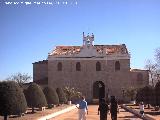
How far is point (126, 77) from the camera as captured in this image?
64.9 meters

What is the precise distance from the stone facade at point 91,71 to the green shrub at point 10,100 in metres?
41.0

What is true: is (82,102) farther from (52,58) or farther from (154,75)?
(154,75)

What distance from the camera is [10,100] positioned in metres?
22.5

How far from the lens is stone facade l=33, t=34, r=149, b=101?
64750 mm

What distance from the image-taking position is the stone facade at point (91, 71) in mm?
64750

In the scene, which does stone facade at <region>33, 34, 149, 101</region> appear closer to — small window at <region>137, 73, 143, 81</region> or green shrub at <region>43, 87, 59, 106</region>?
small window at <region>137, 73, 143, 81</region>

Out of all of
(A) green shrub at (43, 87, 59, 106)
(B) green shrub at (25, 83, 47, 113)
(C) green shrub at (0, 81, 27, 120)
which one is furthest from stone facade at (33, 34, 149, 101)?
(C) green shrub at (0, 81, 27, 120)

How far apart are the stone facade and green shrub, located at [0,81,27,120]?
135 feet

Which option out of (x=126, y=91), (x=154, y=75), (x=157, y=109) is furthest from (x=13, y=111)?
(x=154, y=75)

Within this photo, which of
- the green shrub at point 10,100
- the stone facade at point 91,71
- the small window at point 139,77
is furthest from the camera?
the small window at point 139,77

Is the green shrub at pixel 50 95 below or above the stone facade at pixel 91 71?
below

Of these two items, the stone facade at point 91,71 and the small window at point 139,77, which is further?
the small window at point 139,77

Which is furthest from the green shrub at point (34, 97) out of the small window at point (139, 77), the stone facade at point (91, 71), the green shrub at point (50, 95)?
the small window at point (139, 77)

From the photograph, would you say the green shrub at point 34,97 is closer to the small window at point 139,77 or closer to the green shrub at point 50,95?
the green shrub at point 50,95
